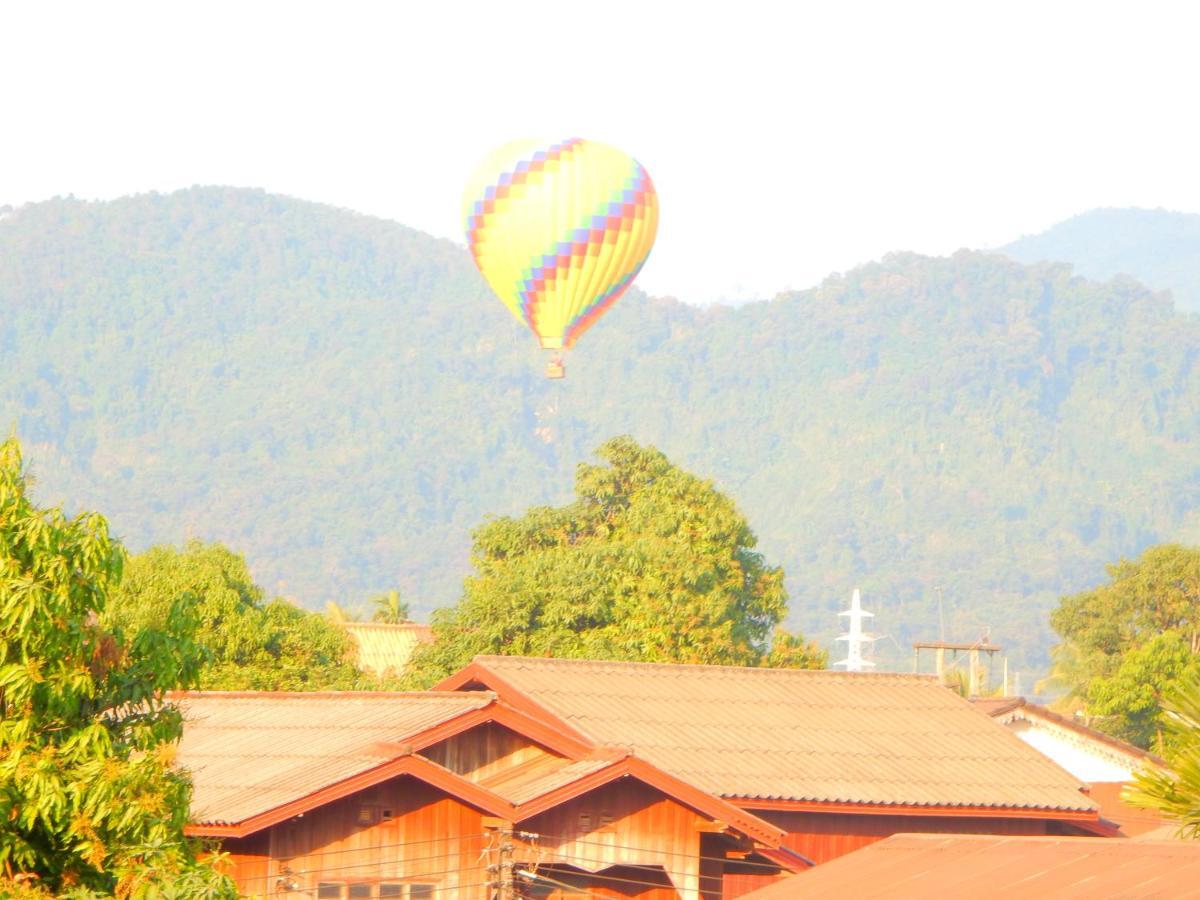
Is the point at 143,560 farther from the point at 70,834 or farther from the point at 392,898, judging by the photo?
the point at 70,834

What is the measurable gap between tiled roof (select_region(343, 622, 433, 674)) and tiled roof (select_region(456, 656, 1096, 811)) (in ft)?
161

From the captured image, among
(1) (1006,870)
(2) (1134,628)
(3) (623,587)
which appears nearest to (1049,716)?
(3) (623,587)

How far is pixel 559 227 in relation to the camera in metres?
57.2

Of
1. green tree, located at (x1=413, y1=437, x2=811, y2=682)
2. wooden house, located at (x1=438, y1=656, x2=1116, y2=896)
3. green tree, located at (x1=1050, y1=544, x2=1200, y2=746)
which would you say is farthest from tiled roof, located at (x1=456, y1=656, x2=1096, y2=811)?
green tree, located at (x1=1050, y1=544, x2=1200, y2=746)

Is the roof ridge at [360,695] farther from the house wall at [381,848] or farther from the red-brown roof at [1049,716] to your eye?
the red-brown roof at [1049,716]

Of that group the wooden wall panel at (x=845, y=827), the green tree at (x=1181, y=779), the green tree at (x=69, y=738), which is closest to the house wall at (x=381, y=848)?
the wooden wall panel at (x=845, y=827)

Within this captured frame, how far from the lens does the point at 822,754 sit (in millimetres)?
31203

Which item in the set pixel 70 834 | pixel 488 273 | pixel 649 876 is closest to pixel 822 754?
pixel 649 876

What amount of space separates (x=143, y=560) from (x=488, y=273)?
44.3 feet

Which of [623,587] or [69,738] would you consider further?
[623,587]

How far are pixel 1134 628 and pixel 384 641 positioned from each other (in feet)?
97.0

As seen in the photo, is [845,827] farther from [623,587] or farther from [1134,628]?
[1134,628]

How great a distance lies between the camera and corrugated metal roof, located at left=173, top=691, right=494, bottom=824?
24375 mm

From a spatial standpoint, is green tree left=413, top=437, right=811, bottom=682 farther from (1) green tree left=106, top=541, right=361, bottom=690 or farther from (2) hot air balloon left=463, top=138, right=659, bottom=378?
(2) hot air balloon left=463, top=138, right=659, bottom=378
